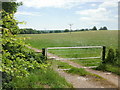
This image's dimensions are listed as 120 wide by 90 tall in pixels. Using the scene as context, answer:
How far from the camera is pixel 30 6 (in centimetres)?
488

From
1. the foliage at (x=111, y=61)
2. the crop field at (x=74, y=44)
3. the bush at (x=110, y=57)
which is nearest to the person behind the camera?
the foliage at (x=111, y=61)

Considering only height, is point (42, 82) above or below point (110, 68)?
above

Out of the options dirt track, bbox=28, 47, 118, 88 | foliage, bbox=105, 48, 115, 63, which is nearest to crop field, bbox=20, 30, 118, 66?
foliage, bbox=105, 48, 115, 63

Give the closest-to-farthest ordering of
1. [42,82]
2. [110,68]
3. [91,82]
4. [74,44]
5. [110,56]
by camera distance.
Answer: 1. [42,82]
2. [91,82]
3. [110,68]
4. [110,56]
5. [74,44]

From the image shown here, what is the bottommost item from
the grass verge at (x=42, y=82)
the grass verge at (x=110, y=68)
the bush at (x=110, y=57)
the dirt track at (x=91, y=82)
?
the dirt track at (x=91, y=82)

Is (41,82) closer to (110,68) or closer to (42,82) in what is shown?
(42,82)

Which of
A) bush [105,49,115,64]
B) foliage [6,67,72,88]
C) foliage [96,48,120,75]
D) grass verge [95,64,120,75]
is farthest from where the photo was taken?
bush [105,49,115,64]

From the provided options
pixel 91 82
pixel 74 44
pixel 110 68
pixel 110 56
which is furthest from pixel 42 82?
pixel 74 44

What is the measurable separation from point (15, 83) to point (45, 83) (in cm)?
82

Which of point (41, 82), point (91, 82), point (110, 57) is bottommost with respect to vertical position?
point (91, 82)

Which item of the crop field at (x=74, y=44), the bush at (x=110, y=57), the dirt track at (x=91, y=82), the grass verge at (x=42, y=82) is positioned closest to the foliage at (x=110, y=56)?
the bush at (x=110, y=57)

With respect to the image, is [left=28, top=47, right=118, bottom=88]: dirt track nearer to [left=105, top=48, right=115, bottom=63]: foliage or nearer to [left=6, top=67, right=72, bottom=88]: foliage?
[left=6, top=67, right=72, bottom=88]: foliage

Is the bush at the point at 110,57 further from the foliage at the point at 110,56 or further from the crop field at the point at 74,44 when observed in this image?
the crop field at the point at 74,44

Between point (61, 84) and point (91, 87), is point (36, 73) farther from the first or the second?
point (91, 87)
